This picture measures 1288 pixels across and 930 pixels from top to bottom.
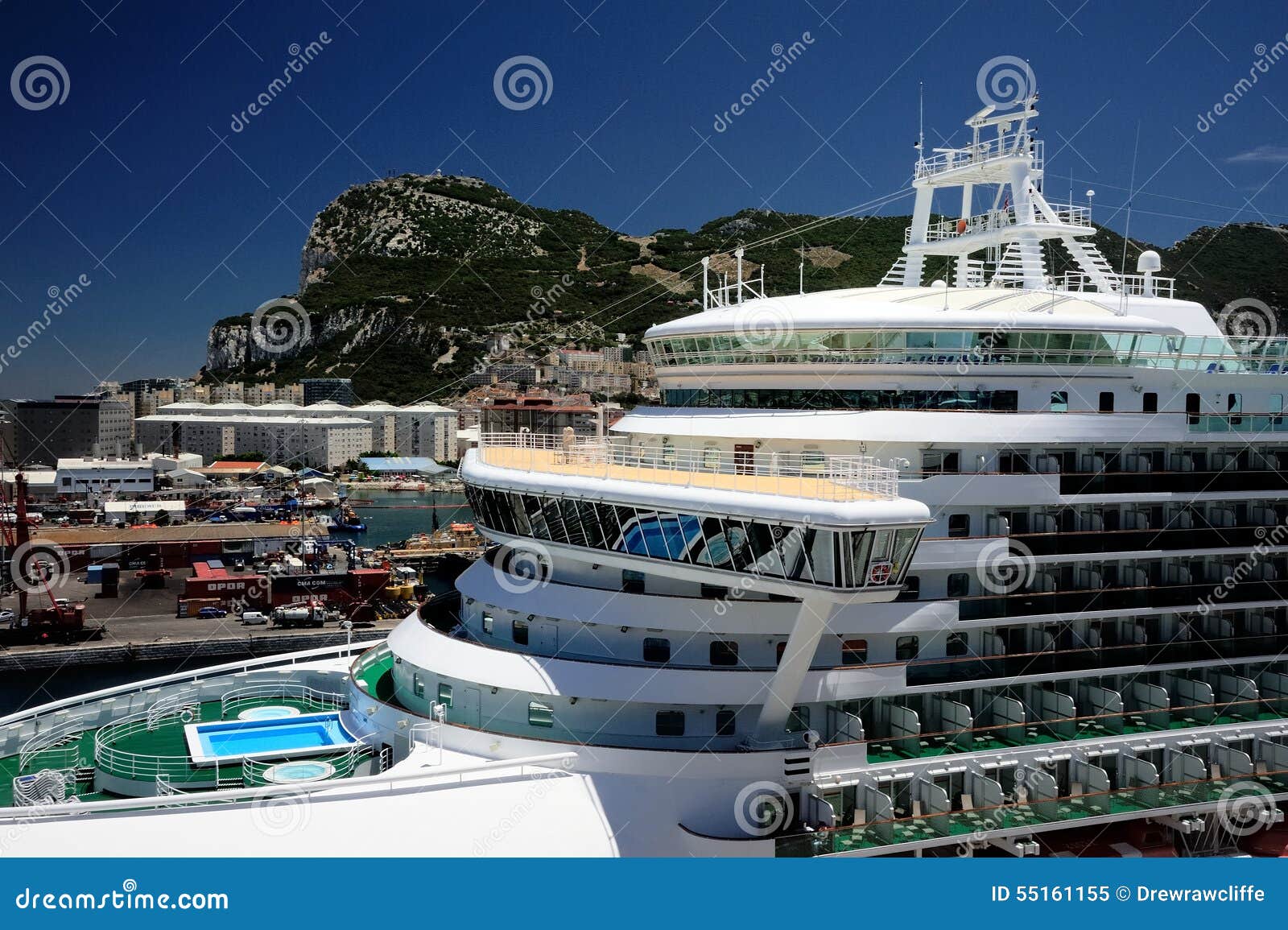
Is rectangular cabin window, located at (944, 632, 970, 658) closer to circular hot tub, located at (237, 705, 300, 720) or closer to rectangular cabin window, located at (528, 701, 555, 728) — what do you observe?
rectangular cabin window, located at (528, 701, 555, 728)

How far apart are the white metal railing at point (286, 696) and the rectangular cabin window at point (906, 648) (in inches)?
333

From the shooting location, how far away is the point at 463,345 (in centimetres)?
13750

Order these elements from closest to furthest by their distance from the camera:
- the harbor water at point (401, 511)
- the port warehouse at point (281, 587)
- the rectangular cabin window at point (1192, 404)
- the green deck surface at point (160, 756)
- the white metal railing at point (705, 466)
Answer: the white metal railing at point (705, 466)
the green deck surface at point (160, 756)
the rectangular cabin window at point (1192, 404)
the port warehouse at point (281, 587)
the harbor water at point (401, 511)

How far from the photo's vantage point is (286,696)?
56.7 ft

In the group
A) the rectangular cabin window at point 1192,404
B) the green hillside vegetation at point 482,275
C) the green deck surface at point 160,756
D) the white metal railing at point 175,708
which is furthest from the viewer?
the green hillside vegetation at point 482,275

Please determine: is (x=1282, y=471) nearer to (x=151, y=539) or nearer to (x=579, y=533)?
(x=579, y=533)

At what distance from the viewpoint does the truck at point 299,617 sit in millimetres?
44219

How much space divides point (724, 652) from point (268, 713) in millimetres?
7364

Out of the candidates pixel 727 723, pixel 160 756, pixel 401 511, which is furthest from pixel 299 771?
pixel 401 511

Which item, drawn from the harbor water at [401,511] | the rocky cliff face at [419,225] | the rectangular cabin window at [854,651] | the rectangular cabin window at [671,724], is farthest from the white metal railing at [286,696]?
the rocky cliff face at [419,225]

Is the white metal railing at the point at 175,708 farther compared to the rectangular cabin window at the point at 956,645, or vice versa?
the white metal railing at the point at 175,708

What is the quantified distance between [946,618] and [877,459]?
2250 millimetres

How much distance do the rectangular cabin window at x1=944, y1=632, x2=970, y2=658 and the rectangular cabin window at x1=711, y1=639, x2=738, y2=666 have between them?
301 cm

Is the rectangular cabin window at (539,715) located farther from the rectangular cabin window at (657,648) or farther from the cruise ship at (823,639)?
the rectangular cabin window at (657,648)
